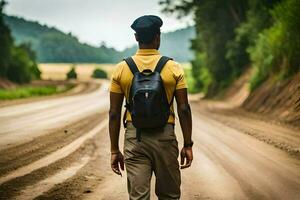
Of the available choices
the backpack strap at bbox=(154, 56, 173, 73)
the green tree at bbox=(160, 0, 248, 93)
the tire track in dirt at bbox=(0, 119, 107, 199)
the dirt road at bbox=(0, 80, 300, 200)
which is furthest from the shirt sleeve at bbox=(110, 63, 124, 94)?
the green tree at bbox=(160, 0, 248, 93)

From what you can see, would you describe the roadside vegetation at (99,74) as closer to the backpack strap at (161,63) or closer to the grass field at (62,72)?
the grass field at (62,72)

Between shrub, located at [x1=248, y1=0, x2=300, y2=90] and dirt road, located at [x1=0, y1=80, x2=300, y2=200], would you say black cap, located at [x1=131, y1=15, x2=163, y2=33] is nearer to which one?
dirt road, located at [x1=0, y1=80, x2=300, y2=200]

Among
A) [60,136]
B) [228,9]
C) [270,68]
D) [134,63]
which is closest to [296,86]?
[270,68]

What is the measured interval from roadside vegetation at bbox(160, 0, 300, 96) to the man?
17.9 metres

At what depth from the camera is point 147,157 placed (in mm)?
4145

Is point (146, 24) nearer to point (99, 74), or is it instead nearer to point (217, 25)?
point (217, 25)

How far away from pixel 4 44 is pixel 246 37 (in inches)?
1390

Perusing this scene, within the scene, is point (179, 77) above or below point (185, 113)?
above

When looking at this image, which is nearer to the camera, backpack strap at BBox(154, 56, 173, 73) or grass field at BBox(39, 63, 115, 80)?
backpack strap at BBox(154, 56, 173, 73)

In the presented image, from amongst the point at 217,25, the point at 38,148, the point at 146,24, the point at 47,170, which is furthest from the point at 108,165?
the point at 217,25

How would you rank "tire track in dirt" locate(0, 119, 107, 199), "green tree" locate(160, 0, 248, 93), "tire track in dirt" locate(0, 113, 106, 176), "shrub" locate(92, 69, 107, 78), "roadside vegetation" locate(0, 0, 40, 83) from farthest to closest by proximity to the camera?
"shrub" locate(92, 69, 107, 78) < "roadside vegetation" locate(0, 0, 40, 83) < "green tree" locate(160, 0, 248, 93) < "tire track in dirt" locate(0, 113, 106, 176) < "tire track in dirt" locate(0, 119, 107, 199)

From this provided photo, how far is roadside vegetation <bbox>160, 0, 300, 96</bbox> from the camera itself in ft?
72.2

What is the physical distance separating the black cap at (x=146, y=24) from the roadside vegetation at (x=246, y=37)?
58.6 ft

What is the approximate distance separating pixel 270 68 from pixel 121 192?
20.0 meters
